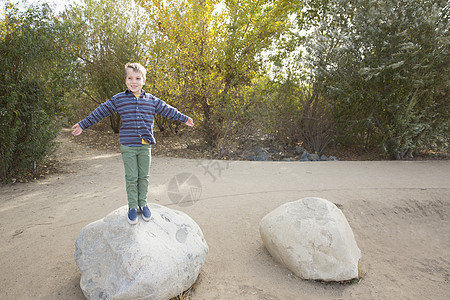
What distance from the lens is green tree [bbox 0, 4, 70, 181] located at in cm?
511

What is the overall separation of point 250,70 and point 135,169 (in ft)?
23.6

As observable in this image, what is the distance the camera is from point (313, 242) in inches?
123

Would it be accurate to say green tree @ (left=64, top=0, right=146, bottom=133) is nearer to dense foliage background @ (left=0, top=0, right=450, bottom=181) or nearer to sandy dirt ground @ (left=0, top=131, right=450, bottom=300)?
dense foliage background @ (left=0, top=0, right=450, bottom=181)

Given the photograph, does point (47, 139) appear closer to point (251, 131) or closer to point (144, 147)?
point (144, 147)

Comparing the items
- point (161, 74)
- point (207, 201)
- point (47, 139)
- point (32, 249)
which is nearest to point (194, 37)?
point (161, 74)

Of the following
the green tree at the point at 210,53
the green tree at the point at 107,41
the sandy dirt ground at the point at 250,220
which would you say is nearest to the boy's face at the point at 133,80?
the sandy dirt ground at the point at 250,220

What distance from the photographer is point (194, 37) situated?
854 cm

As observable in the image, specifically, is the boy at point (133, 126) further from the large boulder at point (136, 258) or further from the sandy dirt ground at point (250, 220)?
the sandy dirt ground at point (250, 220)

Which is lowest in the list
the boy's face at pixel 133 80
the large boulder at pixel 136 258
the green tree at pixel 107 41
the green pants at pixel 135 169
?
the large boulder at pixel 136 258

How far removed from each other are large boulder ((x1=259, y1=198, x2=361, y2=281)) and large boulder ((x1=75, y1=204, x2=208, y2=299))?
34.1 inches

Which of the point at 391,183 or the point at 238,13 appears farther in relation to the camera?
the point at 238,13

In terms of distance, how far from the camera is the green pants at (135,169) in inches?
110

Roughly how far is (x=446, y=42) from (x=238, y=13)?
5.32 meters

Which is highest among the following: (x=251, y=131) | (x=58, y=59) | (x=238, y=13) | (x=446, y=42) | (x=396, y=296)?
(x=238, y=13)
